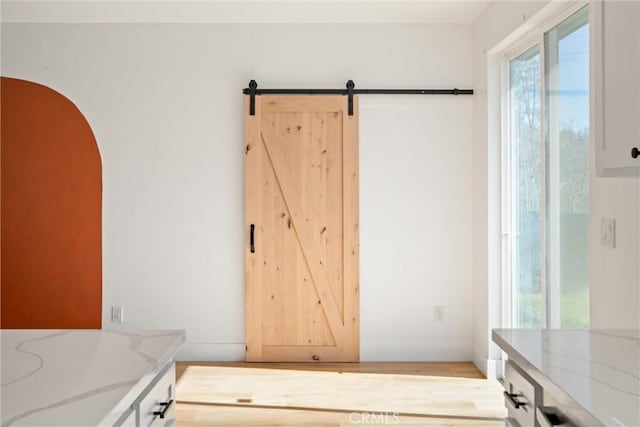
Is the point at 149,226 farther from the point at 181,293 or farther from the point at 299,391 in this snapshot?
the point at 299,391

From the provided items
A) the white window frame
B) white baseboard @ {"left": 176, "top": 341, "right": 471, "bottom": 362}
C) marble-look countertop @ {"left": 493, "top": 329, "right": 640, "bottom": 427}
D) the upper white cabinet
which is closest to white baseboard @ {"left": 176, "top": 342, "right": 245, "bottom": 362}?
white baseboard @ {"left": 176, "top": 341, "right": 471, "bottom": 362}

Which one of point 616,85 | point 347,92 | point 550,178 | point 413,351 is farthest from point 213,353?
point 616,85

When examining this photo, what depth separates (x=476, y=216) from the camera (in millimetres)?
4719

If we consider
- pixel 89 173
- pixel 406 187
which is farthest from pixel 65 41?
pixel 406 187

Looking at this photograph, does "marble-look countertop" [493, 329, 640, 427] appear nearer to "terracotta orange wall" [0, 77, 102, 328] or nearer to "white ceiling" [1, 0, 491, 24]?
"white ceiling" [1, 0, 491, 24]

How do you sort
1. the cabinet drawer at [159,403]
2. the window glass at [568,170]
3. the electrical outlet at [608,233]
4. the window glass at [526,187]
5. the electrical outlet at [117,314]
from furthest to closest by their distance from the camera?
the electrical outlet at [117,314] < the window glass at [526,187] < the window glass at [568,170] < the electrical outlet at [608,233] < the cabinet drawer at [159,403]

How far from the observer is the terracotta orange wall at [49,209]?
4.83 metres

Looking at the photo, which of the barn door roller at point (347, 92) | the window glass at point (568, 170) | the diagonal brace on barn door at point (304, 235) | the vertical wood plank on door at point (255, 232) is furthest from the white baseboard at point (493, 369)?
the barn door roller at point (347, 92)

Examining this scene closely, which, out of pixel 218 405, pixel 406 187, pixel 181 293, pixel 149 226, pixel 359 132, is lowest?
pixel 218 405

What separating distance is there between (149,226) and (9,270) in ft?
3.85

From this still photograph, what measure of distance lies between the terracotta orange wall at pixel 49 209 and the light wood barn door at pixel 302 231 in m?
1.26

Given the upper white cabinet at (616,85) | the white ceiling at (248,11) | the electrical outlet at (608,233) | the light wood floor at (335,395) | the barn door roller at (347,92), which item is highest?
the white ceiling at (248,11)

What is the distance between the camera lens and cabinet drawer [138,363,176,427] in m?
1.58

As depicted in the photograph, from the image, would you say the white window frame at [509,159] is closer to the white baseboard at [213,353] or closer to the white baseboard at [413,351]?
the white baseboard at [413,351]
